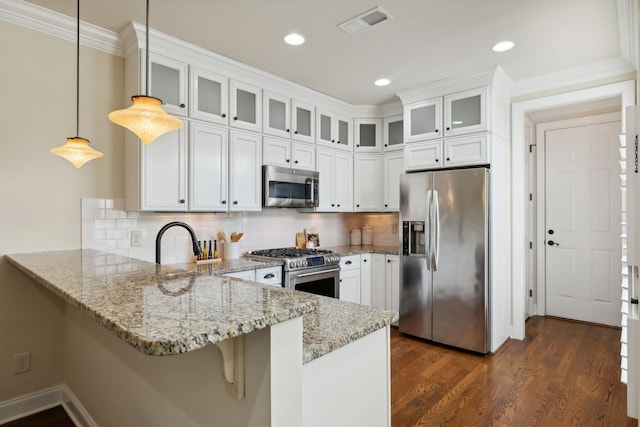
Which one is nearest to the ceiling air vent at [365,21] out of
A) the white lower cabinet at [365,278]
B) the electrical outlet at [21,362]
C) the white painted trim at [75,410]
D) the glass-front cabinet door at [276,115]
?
the glass-front cabinet door at [276,115]

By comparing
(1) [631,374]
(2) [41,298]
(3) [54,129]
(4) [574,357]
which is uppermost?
(3) [54,129]

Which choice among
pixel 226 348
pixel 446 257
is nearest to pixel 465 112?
pixel 446 257

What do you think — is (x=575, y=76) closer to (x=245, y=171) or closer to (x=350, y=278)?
(x=350, y=278)

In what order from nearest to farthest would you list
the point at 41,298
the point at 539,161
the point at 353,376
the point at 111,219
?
1. the point at 353,376
2. the point at 41,298
3. the point at 111,219
4. the point at 539,161

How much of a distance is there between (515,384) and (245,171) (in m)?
2.79

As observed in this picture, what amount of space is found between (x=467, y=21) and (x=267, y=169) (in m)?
1.99

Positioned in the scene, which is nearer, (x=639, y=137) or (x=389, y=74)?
(x=639, y=137)

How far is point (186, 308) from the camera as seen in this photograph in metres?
0.91

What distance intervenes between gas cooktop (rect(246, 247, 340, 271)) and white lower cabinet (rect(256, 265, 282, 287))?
0.08m

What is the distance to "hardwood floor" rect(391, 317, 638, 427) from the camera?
231 centimetres

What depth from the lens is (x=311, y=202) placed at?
3.85 meters

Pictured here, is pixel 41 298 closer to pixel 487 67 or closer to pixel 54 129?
pixel 54 129

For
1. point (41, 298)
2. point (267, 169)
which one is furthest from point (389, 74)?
point (41, 298)

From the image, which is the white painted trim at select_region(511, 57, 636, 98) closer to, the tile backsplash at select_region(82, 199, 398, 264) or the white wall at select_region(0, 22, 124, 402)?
the tile backsplash at select_region(82, 199, 398, 264)
